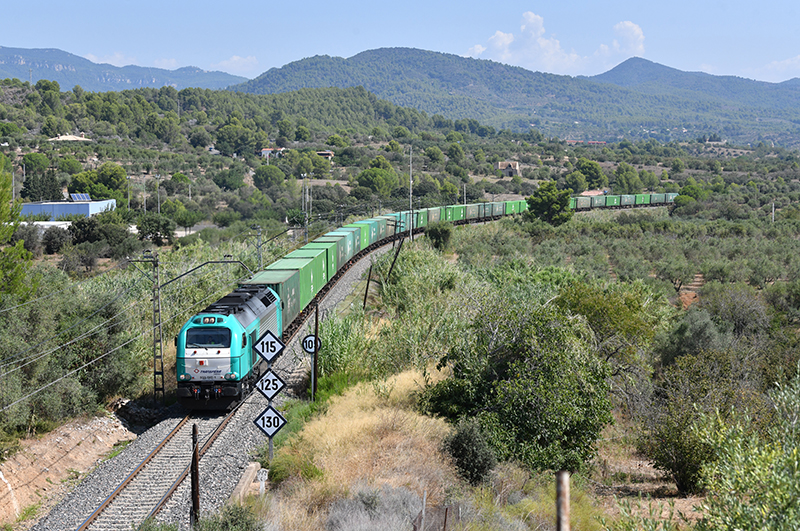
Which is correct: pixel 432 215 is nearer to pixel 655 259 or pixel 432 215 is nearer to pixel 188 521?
pixel 655 259

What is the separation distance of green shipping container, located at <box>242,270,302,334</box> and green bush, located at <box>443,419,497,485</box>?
10.7m

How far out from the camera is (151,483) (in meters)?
14.2

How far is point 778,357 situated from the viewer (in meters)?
21.2

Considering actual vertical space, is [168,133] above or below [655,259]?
above

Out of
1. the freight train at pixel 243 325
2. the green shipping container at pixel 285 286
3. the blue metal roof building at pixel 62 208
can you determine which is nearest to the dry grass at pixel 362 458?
the freight train at pixel 243 325

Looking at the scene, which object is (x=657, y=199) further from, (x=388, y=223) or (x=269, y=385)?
(x=269, y=385)

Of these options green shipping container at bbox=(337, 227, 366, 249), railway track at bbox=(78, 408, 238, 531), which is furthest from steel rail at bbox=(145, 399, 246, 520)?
green shipping container at bbox=(337, 227, 366, 249)

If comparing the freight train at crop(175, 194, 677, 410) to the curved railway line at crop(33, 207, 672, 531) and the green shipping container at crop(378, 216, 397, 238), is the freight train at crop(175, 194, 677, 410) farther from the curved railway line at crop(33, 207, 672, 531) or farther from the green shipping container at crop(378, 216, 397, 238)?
the green shipping container at crop(378, 216, 397, 238)

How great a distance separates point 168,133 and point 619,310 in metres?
148

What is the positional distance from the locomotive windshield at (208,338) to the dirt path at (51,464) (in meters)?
4.43

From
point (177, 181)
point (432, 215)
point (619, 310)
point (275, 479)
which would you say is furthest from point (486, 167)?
point (275, 479)

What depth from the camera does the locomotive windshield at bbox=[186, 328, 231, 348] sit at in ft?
57.8

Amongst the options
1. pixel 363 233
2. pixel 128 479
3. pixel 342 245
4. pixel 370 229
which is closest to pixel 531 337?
pixel 128 479

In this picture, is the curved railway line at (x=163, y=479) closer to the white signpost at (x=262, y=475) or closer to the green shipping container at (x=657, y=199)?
the white signpost at (x=262, y=475)
